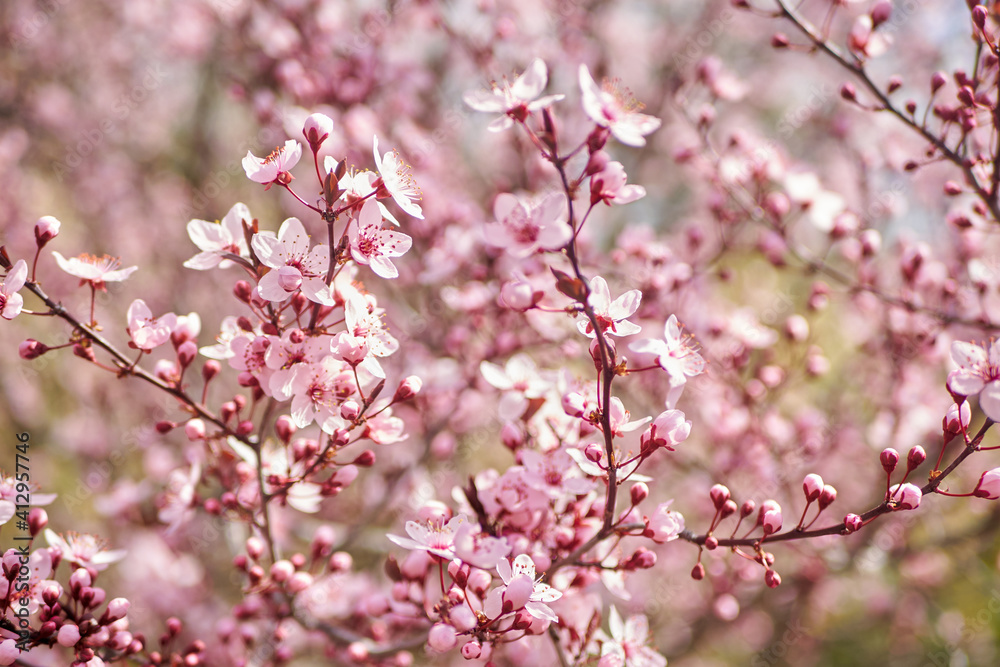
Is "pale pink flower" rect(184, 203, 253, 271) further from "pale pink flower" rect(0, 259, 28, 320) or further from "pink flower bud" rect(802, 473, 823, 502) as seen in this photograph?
"pink flower bud" rect(802, 473, 823, 502)

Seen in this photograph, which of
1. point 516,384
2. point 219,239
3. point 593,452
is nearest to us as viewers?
point 593,452

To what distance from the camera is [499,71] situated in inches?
Result: 152

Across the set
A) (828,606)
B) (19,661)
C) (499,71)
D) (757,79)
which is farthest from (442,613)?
(757,79)

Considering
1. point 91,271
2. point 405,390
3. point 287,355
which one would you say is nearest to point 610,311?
point 405,390

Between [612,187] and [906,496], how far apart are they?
0.92 meters

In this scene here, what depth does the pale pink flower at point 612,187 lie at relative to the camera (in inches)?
52.6

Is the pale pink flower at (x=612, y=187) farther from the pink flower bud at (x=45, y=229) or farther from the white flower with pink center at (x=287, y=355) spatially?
the pink flower bud at (x=45, y=229)

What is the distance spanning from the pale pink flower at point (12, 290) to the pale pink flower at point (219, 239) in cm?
34

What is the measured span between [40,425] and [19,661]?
12.2 feet

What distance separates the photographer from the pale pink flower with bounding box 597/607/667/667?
170cm

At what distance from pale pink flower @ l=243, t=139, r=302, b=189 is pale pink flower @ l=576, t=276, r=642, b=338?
0.74m

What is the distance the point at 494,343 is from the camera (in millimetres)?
2982

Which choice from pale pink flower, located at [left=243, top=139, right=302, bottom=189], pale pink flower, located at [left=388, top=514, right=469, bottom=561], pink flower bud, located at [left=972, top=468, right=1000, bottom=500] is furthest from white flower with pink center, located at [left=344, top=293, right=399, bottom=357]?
pink flower bud, located at [left=972, top=468, right=1000, bottom=500]

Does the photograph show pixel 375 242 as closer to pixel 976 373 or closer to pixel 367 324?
pixel 367 324
